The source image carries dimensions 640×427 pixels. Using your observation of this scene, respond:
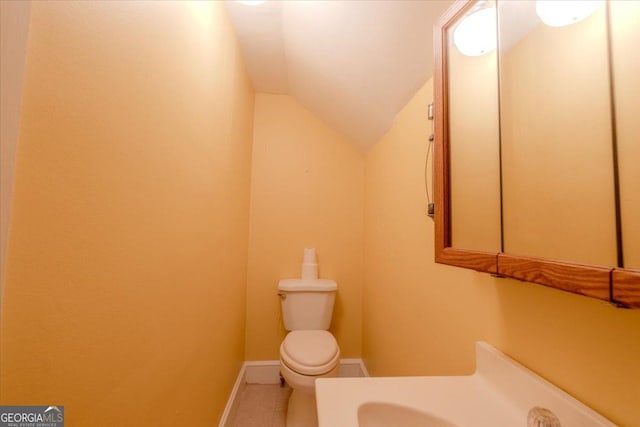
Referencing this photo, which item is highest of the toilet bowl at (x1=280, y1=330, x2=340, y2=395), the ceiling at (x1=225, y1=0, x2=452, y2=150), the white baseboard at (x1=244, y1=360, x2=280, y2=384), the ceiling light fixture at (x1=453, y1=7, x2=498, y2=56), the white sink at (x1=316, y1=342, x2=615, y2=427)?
the ceiling at (x1=225, y1=0, x2=452, y2=150)

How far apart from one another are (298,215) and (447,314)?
1.31 metres

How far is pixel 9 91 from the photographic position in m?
0.35

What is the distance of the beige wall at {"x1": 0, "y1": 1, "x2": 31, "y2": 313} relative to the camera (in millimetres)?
344

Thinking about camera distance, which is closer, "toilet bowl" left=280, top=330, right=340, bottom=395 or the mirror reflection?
the mirror reflection

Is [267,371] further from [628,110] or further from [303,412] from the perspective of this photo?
[628,110]

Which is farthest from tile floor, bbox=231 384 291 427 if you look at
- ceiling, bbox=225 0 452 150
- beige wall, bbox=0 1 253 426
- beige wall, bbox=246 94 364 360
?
ceiling, bbox=225 0 452 150

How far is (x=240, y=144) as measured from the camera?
167 cm

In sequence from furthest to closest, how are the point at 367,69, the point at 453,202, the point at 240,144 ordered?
1. the point at 240,144
2. the point at 367,69
3. the point at 453,202

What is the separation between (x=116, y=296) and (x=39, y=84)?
415 mm

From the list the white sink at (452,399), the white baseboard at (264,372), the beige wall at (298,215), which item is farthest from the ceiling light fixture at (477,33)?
the white baseboard at (264,372)

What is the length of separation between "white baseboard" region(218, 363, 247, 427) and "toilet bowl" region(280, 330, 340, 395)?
37cm

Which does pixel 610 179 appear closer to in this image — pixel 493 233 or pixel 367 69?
pixel 493 233

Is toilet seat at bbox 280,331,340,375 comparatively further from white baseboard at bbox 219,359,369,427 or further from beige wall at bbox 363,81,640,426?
white baseboard at bbox 219,359,369,427

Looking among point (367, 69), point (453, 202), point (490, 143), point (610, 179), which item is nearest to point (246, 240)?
point (367, 69)
